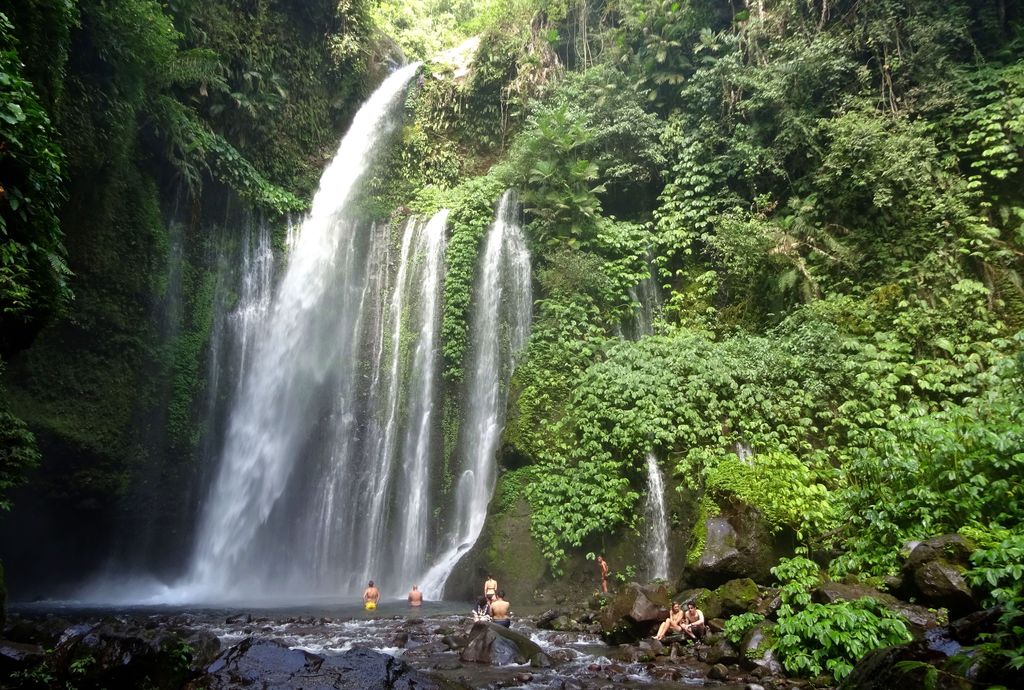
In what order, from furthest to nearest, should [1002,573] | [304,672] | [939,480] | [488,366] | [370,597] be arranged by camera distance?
[488,366] → [370,597] → [939,480] → [304,672] → [1002,573]

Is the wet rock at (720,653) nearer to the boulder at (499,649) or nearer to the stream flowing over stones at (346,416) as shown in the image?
the boulder at (499,649)

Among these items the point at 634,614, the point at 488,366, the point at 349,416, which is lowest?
A: the point at 634,614

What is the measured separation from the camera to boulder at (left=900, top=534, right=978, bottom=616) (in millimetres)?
5566

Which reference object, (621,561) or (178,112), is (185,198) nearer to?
(178,112)

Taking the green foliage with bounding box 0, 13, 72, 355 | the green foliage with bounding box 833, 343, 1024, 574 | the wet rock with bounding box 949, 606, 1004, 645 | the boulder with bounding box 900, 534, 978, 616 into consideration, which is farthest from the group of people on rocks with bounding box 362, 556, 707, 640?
the green foliage with bounding box 0, 13, 72, 355

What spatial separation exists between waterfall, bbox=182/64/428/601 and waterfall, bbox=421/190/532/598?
3.37 ft

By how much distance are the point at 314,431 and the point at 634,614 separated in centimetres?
1023

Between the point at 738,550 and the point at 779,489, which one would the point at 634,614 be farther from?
the point at 779,489

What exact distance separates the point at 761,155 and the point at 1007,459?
9.77 meters

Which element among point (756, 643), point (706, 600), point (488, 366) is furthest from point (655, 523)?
point (488, 366)

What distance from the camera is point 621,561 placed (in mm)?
10016

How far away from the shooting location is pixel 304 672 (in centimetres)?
555

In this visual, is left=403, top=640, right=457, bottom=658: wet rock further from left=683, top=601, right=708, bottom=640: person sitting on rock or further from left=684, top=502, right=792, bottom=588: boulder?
left=684, top=502, right=792, bottom=588: boulder

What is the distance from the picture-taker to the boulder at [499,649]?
6827 mm
